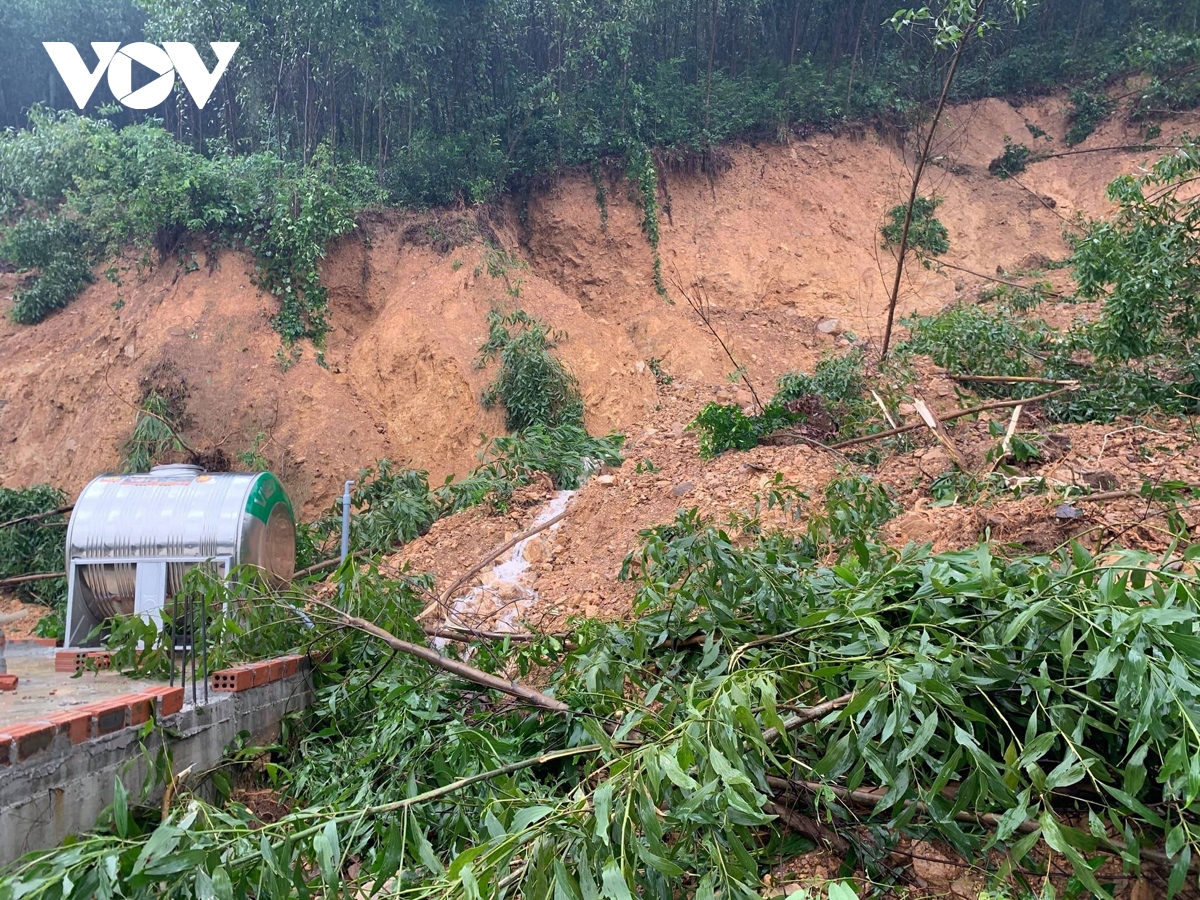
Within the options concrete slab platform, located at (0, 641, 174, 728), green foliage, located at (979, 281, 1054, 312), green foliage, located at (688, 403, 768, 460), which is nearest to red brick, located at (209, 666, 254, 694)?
concrete slab platform, located at (0, 641, 174, 728)

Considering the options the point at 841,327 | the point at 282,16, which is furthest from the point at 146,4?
the point at 841,327

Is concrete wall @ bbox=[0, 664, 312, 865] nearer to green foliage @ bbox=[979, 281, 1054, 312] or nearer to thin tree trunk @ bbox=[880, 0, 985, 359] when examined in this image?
thin tree trunk @ bbox=[880, 0, 985, 359]

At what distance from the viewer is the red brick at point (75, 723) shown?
3.44 m

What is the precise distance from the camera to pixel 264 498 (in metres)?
7.59

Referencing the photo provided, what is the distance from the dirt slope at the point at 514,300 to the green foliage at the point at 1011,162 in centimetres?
23

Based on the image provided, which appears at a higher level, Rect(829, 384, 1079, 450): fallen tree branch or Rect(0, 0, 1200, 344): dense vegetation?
Rect(0, 0, 1200, 344): dense vegetation

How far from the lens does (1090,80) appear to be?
16422mm

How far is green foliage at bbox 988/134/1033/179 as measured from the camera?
53.3 feet

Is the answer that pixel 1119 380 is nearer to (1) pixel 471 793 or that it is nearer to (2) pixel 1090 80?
(1) pixel 471 793

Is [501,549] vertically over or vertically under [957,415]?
under

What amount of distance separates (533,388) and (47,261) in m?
8.56

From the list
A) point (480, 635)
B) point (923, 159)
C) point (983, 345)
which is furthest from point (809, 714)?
point (983, 345)

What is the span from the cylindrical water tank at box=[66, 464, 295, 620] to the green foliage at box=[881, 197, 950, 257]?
11750 mm

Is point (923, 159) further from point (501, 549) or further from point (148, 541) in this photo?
point (148, 541)
